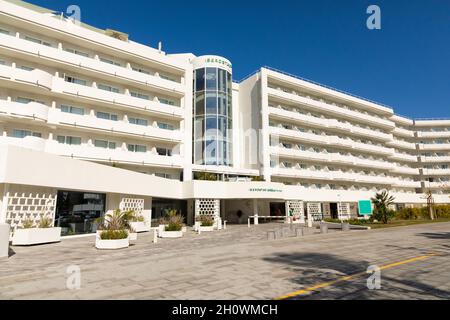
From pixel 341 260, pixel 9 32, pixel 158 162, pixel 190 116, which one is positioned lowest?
pixel 341 260

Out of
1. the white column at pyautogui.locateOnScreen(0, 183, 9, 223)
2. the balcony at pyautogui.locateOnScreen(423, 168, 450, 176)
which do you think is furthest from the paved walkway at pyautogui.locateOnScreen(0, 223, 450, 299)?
the balcony at pyautogui.locateOnScreen(423, 168, 450, 176)

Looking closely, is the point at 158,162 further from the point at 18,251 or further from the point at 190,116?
the point at 18,251

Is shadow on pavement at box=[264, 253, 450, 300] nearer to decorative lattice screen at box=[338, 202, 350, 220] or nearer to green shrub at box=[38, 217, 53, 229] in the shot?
green shrub at box=[38, 217, 53, 229]

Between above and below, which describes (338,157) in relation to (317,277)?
above

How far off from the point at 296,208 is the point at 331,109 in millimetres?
22457

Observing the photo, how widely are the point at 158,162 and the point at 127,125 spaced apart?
5.78m

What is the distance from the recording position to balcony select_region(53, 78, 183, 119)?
30.9 metres

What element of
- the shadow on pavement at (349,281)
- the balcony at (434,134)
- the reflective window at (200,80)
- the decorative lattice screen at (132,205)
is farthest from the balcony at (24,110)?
the balcony at (434,134)

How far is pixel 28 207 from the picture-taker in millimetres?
20266

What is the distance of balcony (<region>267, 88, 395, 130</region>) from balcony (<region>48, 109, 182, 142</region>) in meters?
18.9

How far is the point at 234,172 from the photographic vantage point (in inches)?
1634

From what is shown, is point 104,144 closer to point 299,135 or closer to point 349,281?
point 299,135

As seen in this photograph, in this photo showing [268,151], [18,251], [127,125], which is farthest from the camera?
[268,151]
